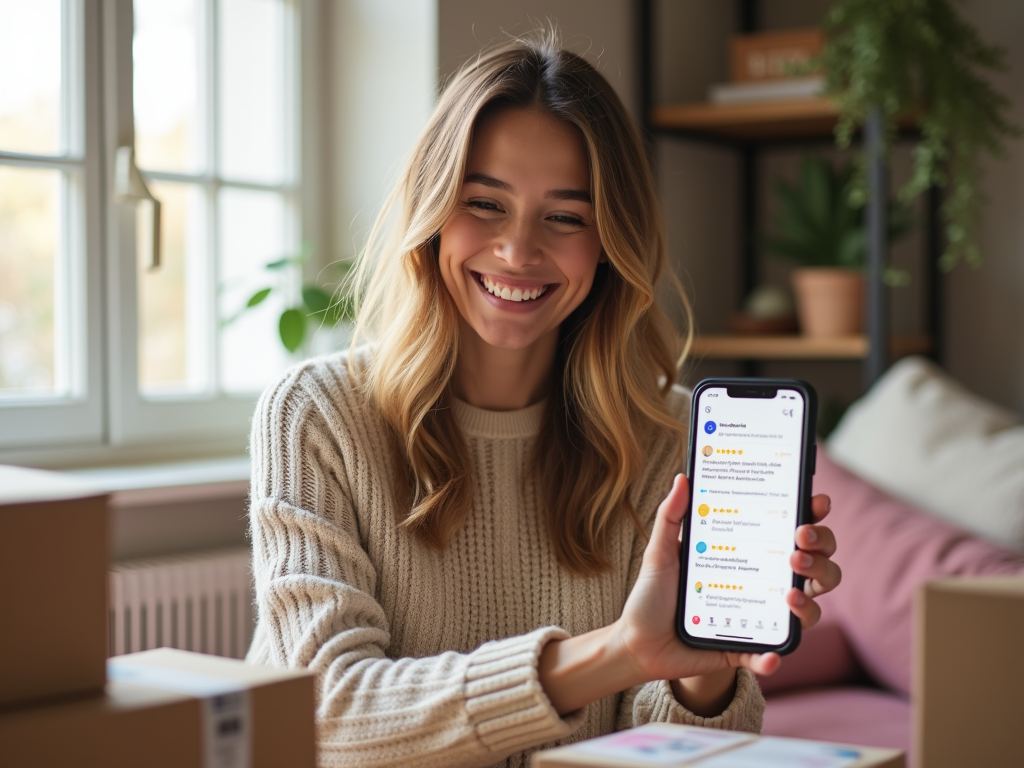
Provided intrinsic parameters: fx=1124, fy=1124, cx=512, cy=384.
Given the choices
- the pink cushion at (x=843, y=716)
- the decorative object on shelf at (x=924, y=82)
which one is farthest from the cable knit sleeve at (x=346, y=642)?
the decorative object on shelf at (x=924, y=82)

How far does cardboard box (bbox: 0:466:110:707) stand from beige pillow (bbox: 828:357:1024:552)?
4.95 feet

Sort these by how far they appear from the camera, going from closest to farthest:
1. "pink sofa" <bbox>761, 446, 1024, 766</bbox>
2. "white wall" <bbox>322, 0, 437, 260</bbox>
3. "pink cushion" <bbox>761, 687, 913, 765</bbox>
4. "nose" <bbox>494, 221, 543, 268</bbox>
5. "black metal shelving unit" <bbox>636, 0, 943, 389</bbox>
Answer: "nose" <bbox>494, 221, 543, 268</bbox>
"pink cushion" <bbox>761, 687, 913, 765</bbox>
"pink sofa" <bbox>761, 446, 1024, 766</bbox>
"white wall" <bbox>322, 0, 437, 260</bbox>
"black metal shelving unit" <bbox>636, 0, 943, 389</bbox>

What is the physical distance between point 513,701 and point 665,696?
0.26m

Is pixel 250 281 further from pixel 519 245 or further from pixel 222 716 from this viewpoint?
Answer: pixel 222 716

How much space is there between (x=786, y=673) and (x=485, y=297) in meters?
0.88

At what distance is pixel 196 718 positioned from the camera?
0.64 metres

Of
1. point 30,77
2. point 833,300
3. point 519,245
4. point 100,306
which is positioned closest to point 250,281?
point 100,306

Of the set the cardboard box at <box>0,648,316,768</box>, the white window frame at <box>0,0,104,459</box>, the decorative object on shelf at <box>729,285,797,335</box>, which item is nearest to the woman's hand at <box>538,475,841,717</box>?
the cardboard box at <box>0,648,316,768</box>

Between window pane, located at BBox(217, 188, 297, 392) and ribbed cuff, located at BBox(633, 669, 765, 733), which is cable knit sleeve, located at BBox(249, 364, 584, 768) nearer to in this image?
ribbed cuff, located at BBox(633, 669, 765, 733)

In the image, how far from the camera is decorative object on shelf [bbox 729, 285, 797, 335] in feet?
8.64

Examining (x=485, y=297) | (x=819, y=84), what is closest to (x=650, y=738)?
(x=485, y=297)

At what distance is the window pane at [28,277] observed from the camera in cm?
184

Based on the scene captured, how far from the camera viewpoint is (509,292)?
125cm

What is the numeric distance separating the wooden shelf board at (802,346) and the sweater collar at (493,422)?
1.10 meters
